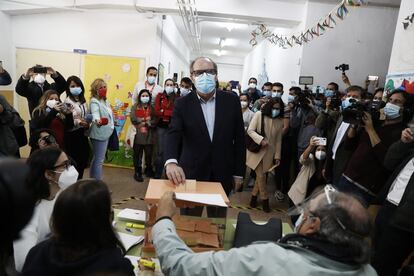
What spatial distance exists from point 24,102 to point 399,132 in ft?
19.4

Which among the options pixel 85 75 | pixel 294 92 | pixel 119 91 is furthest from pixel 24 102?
pixel 294 92

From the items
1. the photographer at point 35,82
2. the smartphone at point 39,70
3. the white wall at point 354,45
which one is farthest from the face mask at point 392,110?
the smartphone at point 39,70

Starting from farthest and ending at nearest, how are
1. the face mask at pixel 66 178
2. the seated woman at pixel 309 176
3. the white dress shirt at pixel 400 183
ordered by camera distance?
the seated woman at pixel 309 176, the white dress shirt at pixel 400 183, the face mask at pixel 66 178

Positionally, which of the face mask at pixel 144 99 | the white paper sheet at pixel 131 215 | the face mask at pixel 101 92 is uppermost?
the face mask at pixel 101 92

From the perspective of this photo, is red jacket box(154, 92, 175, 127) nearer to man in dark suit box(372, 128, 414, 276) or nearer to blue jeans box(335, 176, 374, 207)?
blue jeans box(335, 176, 374, 207)

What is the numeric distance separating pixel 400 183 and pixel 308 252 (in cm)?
144

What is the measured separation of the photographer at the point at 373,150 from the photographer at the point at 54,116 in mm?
2553

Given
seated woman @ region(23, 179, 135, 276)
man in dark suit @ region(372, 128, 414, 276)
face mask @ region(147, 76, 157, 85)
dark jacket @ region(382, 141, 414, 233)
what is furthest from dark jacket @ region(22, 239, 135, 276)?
face mask @ region(147, 76, 157, 85)

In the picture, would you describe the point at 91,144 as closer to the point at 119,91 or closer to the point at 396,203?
the point at 119,91

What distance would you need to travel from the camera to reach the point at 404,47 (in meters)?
3.07

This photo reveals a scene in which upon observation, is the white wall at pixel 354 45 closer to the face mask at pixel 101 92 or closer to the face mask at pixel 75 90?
the face mask at pixel 101 92

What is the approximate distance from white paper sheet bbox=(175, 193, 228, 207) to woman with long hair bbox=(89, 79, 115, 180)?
2.39 m

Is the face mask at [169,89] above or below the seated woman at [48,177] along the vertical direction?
above

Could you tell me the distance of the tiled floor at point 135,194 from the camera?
3691 millimetres
